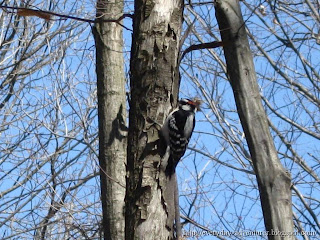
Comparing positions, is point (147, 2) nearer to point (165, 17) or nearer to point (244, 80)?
point (165, 17)

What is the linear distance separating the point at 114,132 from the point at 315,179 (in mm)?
3421

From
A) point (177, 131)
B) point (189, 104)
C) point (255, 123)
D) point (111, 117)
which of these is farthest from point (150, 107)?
point (189, 104)

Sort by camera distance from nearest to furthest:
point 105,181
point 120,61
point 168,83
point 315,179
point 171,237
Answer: point 171,237
point 168,83
point 105,181
point 120,61
point 315,179

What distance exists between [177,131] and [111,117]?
0.67m

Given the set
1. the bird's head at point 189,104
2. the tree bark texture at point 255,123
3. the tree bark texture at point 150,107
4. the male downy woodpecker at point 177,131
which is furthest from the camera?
the bird's head at point 189,104

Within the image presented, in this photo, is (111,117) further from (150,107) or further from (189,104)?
(150,107)

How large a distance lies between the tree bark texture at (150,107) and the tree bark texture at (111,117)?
0.63 metres

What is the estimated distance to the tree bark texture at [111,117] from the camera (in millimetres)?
4773

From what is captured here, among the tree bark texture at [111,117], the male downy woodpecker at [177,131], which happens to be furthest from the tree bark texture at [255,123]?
the tree bark texture at [111,117]

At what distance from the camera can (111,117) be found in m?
5.05

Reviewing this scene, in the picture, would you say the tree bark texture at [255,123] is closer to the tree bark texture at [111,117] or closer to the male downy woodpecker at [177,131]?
the male downy woodpecker at [177,131]

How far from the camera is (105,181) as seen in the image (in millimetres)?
4855

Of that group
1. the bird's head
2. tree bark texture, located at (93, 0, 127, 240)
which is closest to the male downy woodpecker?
the bird's head

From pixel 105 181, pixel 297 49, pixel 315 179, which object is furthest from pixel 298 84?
pixel 105 181
